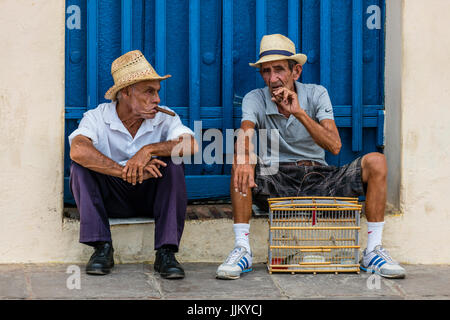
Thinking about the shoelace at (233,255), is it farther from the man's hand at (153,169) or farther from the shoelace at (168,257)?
the man's hand at (153,169)

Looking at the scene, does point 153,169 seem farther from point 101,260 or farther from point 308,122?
point 308,122

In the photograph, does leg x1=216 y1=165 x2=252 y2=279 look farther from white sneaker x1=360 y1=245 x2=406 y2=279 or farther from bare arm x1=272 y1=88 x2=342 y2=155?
white sneaker x1=360 y1=245 x2=406 y2=279

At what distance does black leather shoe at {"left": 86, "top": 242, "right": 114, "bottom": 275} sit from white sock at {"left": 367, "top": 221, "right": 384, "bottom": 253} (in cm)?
160

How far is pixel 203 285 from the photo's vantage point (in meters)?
3.85

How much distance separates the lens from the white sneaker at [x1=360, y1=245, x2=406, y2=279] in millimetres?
4000

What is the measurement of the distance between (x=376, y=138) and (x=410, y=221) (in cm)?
72

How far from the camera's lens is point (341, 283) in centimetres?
388

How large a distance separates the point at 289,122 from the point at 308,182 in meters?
0.42

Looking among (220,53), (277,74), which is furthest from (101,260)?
(220,53)

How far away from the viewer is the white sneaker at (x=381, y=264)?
400 centimetres

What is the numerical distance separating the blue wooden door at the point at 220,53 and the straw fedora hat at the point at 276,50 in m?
0.36

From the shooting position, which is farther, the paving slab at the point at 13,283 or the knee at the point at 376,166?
the knee at the point at 376,166

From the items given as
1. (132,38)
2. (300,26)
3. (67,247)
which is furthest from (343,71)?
(67,247)

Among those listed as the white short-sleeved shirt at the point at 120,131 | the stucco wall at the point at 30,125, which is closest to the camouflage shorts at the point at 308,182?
the white short-sleeved shirt at the point at 120,131
